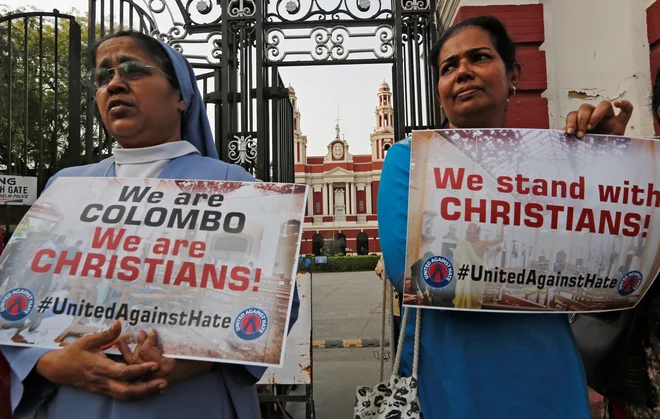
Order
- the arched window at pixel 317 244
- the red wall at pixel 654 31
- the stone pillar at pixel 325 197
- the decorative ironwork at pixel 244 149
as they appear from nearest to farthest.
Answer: the red wall at pixel 654 31 < the decorative ironwork at pixel 244 149 < the arched window at pixel 317 244 < the stone pillar at pixel 325 197

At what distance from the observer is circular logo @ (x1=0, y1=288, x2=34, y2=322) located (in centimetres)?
96

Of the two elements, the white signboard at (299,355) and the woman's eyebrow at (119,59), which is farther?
the white signboard at (299,355)

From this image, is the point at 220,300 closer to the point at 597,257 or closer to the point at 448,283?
the point at 448,283

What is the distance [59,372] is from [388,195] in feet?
2.81

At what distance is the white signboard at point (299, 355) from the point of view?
2.71 meters

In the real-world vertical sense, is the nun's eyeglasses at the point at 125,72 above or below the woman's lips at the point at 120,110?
above

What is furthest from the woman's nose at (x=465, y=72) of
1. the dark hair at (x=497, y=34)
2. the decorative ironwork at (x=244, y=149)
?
the decorative ironwork at (x=244, y=149)

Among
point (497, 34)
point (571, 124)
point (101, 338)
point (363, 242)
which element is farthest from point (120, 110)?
point (363, 242)

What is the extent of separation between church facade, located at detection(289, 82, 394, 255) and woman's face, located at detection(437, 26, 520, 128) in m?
32.6

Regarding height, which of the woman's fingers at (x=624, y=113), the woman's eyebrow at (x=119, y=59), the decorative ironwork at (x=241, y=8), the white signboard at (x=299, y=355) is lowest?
the white signboard at (x=299, y=355)

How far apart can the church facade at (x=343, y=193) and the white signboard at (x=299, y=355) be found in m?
30.9

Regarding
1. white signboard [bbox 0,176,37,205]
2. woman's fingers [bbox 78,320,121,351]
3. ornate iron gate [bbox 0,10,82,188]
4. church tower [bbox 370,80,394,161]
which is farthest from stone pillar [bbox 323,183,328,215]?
woman's fingers [bbox 78,320,121,351]

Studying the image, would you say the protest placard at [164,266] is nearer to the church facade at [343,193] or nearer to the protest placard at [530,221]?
the protest placard at [530,221]

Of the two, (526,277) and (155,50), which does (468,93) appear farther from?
→ (155,50)
